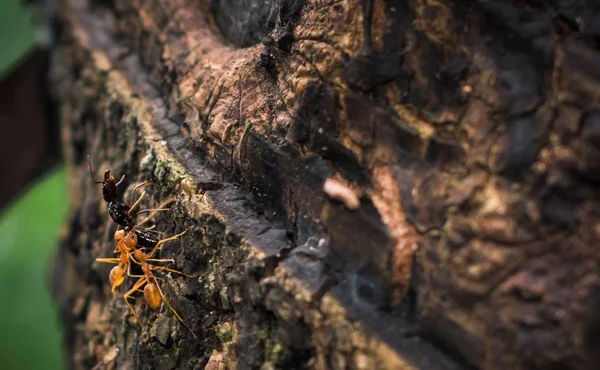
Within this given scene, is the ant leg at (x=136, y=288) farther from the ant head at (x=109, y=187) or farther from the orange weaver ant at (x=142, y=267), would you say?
the ant head at (x=109, y=187)

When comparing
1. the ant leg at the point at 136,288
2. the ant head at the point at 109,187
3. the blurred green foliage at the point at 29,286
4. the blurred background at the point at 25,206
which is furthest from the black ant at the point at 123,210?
the blurred green foliage at the point at 29,286

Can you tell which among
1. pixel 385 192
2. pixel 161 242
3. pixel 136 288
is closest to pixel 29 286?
pixel 136 288

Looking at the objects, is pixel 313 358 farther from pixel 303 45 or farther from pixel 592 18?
pixel 592 18

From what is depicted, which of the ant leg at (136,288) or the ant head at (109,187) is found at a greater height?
the ant head at (109,187)

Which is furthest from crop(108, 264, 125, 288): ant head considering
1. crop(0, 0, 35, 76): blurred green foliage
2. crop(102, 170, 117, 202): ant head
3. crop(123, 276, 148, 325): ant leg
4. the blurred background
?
crop(0, 0, 35, 76): blurred green foliage

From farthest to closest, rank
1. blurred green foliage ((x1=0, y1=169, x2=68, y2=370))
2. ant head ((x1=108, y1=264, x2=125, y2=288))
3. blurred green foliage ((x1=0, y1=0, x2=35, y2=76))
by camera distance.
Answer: blurred green foliage ((x1=0, y1=169, x2=68, y2=370)) → blurred green foliage ((x1=0, y1=0, x2=35, y2=76)) → ant head ((x1=108, y1=264, x2=125, y2=288))

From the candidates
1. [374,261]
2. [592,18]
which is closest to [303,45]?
[374,261]

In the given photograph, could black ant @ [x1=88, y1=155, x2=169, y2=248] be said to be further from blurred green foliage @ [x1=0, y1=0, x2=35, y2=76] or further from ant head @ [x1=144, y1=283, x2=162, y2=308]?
blurred green foliage @ [x1=0, y1=0, x2=35, y2=76]
